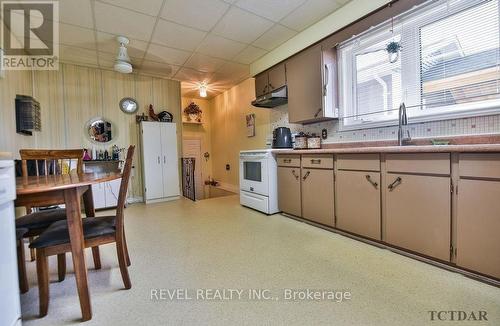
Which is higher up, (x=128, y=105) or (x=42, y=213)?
(x=128, y=105)

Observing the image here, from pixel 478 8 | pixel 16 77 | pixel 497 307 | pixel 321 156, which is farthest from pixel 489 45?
pixel 16 77

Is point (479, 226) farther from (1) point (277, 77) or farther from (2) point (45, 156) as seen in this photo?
(2) point (45, 156)

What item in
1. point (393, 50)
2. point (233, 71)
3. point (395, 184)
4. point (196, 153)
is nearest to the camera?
point (395, 184)

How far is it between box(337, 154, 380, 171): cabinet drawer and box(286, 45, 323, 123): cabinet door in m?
0.79

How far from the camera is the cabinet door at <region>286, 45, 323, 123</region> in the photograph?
296cm

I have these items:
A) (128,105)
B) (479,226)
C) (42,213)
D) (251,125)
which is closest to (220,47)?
(251,125)

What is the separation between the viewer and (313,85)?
302cm

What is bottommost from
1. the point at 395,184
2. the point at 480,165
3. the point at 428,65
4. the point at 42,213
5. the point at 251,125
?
the point at 42,213

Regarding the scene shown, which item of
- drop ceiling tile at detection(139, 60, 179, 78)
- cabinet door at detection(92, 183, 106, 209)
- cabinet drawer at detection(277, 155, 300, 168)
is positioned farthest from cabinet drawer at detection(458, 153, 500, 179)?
cabinet door at detection(92, 183, 106, 209)

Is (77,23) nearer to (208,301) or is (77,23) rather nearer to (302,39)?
(302,39)

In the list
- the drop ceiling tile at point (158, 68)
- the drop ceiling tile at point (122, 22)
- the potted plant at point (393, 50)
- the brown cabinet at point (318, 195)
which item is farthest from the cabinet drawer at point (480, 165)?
the drop ceiling tile at point (158, 68)

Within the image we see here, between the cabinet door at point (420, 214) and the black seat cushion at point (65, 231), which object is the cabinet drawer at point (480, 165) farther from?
the black seat cushion at point (65, 231)

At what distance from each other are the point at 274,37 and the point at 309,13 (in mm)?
662

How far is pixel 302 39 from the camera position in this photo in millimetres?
3135
